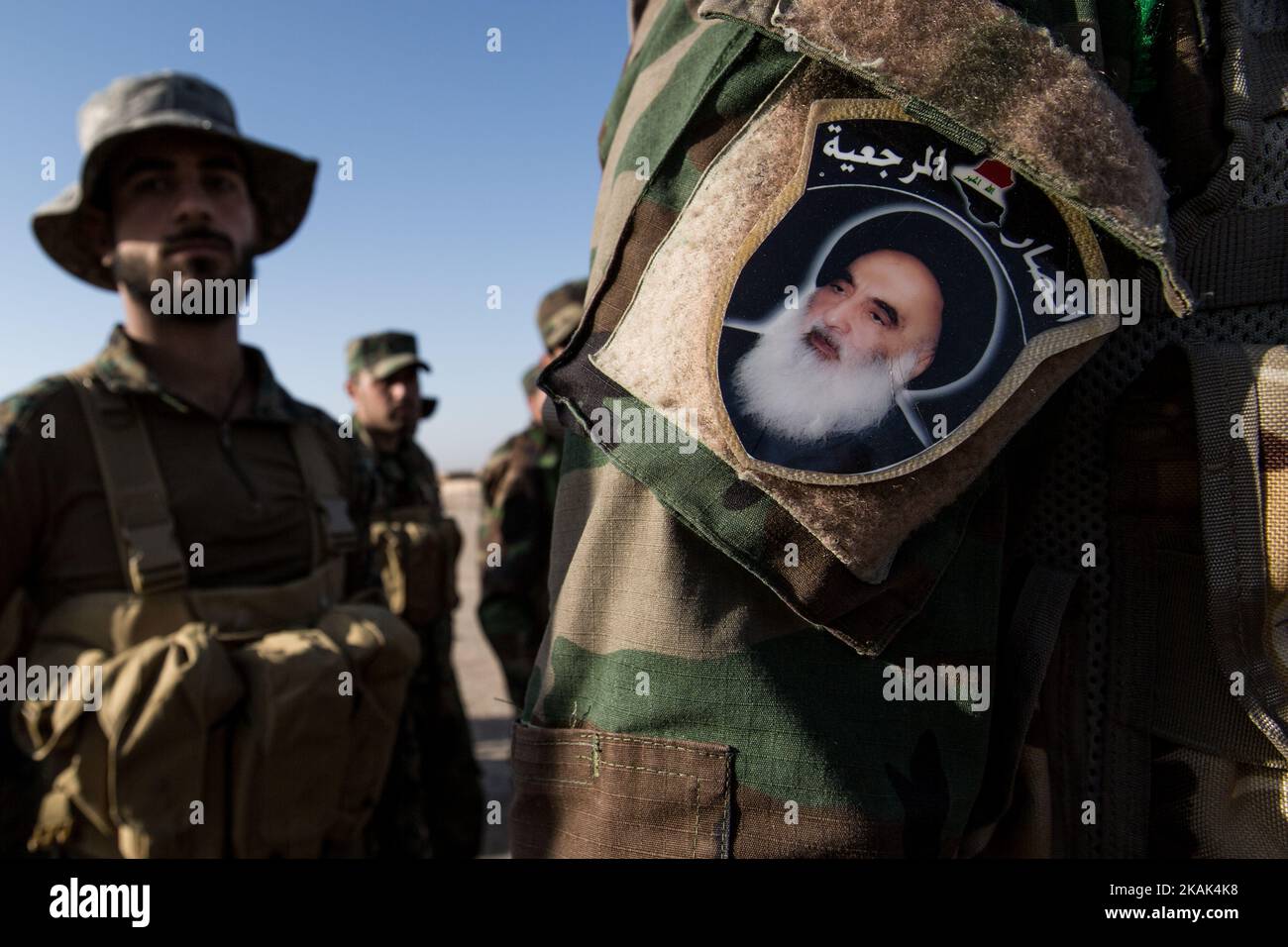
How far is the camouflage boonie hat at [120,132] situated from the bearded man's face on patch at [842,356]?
247 centimetres

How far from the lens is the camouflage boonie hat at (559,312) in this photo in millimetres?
4219

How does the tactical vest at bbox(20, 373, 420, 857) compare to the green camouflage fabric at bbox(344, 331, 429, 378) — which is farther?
the green camouflage fabric at bbox(344, 331, 429, 378)

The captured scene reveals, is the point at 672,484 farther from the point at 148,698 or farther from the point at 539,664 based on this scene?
the point at 148,698

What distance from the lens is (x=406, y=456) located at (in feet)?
16.3

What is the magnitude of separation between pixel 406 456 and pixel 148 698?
10.3ft

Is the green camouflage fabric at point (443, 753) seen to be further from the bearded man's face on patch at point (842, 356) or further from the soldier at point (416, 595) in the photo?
the bearded man's face on patch at point (842, 356)

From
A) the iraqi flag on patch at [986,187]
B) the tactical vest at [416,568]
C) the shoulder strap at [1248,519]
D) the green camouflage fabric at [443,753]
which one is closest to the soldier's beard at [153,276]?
the green camouflage fabric at [443,753]

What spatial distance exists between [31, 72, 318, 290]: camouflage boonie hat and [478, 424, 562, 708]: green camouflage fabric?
153 centimetres

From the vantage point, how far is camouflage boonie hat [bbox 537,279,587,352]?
13.8 feet

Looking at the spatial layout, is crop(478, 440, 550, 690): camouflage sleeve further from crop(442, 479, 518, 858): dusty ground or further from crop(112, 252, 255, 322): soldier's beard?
crop(112, 252, 255, 322): soldier's beard

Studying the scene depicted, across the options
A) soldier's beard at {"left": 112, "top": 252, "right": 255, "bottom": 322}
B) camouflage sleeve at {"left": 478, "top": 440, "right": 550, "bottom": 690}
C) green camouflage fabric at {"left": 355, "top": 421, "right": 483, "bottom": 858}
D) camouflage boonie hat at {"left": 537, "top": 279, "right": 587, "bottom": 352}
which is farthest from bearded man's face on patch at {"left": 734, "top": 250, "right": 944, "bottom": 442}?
camouflage boonie hat at {"left": 537, "top": 279, "right": 587, "bottom": 352}
